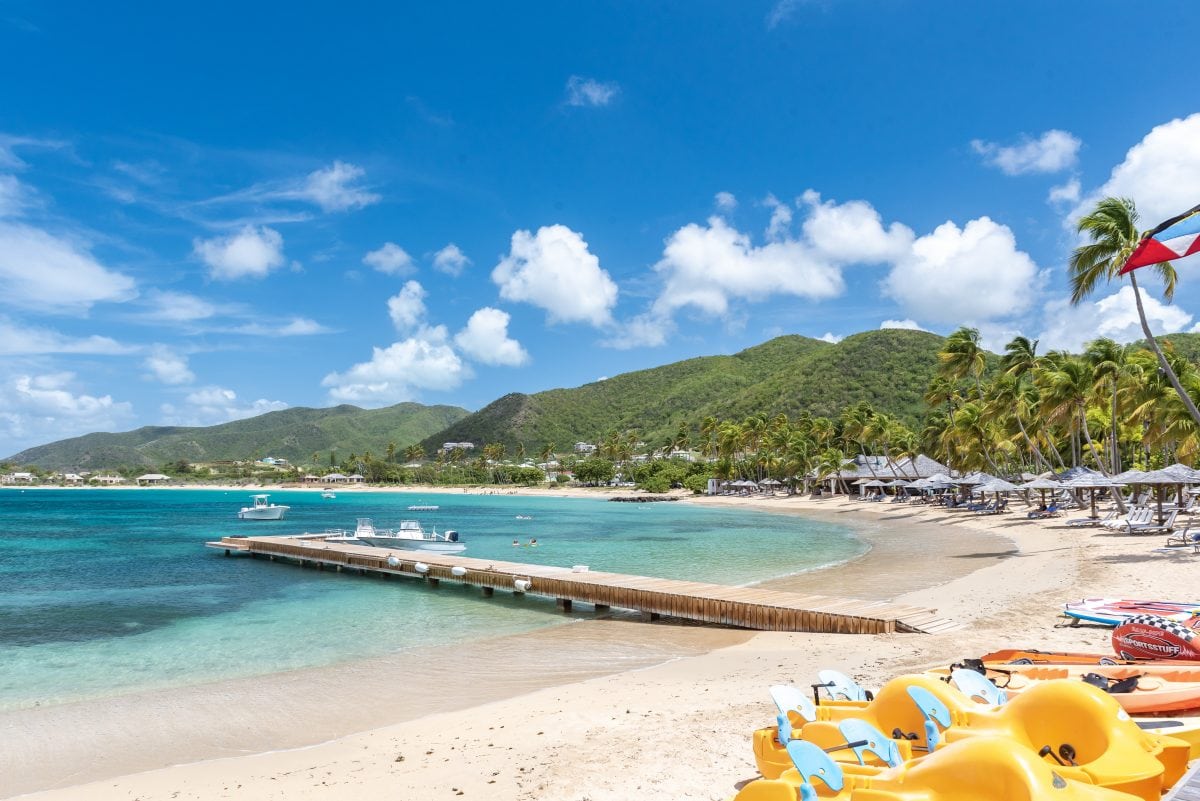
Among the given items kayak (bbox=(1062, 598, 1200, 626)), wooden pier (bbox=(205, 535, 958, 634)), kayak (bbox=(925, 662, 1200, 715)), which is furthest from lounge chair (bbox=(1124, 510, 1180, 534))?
kayak (bbox=(925, 662, 1200, 715))

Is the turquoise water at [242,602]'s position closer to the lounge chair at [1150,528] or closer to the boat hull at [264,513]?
the lounge chair at [1150,528]

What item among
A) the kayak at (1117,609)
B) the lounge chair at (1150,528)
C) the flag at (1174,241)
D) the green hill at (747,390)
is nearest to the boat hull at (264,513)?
the lounge chair at (1150,528)

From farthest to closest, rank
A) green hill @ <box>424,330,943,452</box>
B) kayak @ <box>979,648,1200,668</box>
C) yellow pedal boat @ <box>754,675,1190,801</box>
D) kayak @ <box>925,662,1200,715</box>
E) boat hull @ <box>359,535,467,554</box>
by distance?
green hill @ <box>424,330,943,452</box> < boat hull @ <box>359,535,467,554</box> < kayak @ <box>979,648,1200,668</box> < kayak @ <box>925,662,1200,715</box> < yellow pedal boat @ <box>754,675,1190,801</box>

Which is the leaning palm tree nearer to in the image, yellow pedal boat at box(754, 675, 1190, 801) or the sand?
the sand

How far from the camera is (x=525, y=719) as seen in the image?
9383mm

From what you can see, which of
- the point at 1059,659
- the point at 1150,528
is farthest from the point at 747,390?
→ the point at 1059,659

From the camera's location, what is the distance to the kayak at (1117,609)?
11.0 m

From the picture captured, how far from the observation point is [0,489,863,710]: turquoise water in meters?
14.2

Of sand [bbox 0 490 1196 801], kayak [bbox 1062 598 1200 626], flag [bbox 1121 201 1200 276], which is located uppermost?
flag [bbox 1121 201 1200 276]

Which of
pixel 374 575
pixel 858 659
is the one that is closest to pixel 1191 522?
pixel 858 659

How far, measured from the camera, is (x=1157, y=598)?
46.4 ft

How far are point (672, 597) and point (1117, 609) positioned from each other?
8328 mm

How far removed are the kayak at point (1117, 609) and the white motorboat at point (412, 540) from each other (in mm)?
25017

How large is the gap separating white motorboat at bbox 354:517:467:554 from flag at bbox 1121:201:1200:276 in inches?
1137
